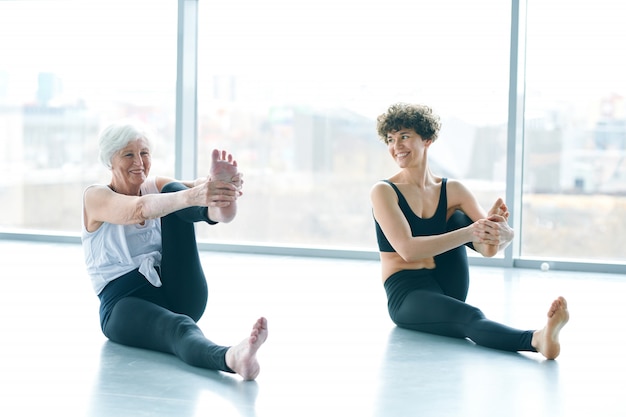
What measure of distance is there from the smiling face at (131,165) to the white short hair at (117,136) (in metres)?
0.01

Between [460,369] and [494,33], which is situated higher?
[494,33]

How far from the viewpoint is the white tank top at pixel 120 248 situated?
10.3ft

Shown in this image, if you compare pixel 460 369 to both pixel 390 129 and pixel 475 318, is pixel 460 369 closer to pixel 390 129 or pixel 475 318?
pixel 475 318

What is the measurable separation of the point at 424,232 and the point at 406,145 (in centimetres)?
35

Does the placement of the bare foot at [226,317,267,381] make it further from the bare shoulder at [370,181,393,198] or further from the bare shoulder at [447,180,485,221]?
the bare shoulder at [447,180,485,221]

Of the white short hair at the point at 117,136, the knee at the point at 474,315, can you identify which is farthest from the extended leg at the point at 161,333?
the knee at the point at 474,315

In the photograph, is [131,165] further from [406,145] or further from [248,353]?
[406,145]

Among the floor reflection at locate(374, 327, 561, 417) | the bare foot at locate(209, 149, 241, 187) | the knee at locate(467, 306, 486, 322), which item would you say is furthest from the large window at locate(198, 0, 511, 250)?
the bare foot at locate(209, 149, 241, 187)

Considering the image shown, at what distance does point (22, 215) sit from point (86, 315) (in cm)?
457

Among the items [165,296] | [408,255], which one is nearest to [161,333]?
[165,296]

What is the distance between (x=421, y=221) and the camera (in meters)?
3.43

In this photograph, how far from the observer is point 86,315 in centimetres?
373

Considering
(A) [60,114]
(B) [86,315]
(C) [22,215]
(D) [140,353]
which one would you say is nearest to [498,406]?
(D) [140,353]

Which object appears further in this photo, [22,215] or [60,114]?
[22,215]
